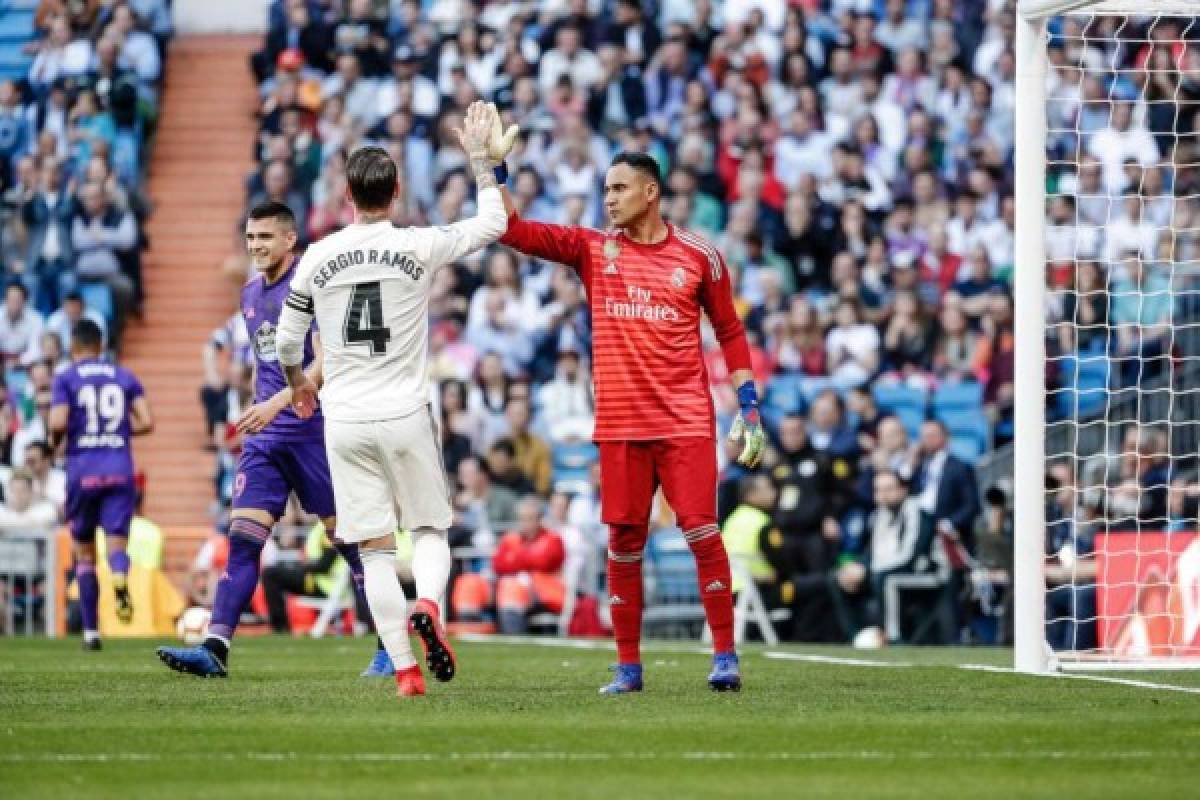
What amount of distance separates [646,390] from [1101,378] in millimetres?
12259

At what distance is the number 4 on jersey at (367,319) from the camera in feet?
35.2

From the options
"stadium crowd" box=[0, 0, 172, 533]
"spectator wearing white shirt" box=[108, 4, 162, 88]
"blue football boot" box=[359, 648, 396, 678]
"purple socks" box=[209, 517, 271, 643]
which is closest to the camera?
"purple socks" box=[209, 517, 271, 643]

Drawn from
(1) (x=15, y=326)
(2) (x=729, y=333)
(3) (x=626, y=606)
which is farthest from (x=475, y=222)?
(1) (x=15, y=326)

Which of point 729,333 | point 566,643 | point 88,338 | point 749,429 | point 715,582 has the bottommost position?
point 566,643

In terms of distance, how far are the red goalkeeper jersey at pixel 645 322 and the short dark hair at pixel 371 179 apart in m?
0.82

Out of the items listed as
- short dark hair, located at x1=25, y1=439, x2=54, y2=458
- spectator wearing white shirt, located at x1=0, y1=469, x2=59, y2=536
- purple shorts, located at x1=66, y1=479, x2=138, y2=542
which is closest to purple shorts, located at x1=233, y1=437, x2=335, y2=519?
purple shorts, located at x1=66, y1=479, x2=138, y2=542

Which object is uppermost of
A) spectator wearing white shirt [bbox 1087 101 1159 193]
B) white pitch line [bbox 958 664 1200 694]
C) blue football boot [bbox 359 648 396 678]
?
spectator wearing white shirt [bbox 1087 101 1159 193]

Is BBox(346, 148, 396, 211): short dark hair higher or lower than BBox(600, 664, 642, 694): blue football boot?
higher

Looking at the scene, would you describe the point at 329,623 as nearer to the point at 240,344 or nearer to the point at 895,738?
the point at 240,344

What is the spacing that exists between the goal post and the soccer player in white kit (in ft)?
11.8

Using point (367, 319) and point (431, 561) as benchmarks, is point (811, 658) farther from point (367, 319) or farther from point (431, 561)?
point (367, 319)

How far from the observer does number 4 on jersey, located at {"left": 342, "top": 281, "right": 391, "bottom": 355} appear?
423 inches

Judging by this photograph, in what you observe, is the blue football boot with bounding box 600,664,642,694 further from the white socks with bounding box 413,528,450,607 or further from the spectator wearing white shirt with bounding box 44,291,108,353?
A: the spectator wearing white shirt with bounding box 44,291,108,353

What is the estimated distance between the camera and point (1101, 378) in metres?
22.8
